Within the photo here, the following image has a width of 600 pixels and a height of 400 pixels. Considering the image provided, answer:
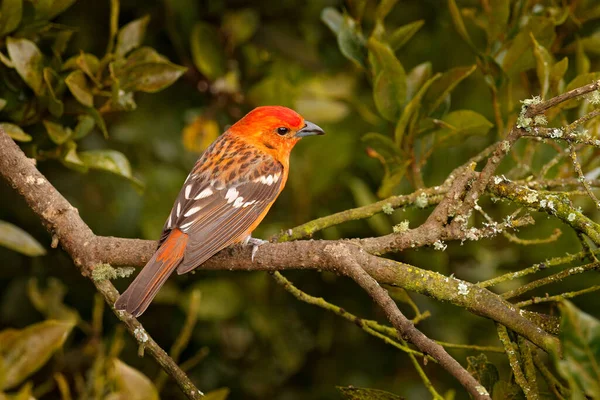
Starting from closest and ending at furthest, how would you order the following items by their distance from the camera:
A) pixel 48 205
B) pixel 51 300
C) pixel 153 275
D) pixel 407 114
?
pixel 48 205, pixel 153 275, pixel 407 114, pixel 51 300

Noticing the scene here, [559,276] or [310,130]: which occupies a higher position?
[310,130]

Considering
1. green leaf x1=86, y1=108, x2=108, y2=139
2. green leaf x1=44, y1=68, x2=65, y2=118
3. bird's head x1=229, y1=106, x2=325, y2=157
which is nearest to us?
green leaf x1=44, y1=68, x2=65, y2=118

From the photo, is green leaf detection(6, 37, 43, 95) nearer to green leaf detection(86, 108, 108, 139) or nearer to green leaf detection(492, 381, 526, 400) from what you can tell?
green leaf detection(86, 108, 108, 139)

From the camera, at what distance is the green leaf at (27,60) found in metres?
3.47

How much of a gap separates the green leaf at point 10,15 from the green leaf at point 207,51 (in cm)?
117

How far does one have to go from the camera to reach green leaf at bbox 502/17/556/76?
362cm

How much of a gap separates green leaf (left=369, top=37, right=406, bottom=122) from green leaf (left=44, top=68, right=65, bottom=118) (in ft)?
4.78

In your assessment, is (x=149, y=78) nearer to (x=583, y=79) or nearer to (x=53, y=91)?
(x=53, y=91)

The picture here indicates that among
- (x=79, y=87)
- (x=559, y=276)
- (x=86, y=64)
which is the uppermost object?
(x=86, y=64)

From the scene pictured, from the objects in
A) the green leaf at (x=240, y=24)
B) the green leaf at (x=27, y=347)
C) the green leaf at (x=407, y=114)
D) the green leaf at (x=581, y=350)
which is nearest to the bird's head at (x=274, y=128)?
the green leaf at (x=240, y=24)

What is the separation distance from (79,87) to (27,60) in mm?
256

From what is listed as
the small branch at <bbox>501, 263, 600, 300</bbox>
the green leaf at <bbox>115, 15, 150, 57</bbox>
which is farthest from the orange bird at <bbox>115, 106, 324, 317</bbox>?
the small branch at <bbox>501, 263, 600, 300</bbox>

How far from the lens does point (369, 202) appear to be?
14.1 feet

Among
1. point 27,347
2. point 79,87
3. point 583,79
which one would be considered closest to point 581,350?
point 27,347
